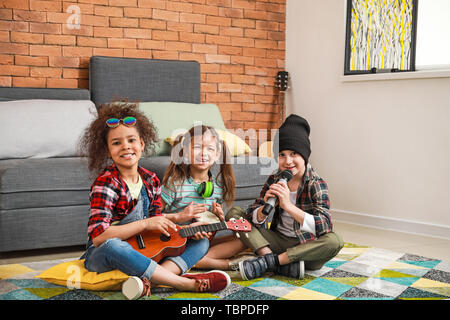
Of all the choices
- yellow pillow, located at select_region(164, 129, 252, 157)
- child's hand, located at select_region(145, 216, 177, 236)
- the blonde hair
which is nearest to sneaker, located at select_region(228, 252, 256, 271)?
the blonde hair

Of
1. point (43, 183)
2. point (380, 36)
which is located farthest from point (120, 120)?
point (380, 36)

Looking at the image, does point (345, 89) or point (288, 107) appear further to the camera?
point (288, 107)

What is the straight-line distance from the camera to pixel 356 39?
3625 mm

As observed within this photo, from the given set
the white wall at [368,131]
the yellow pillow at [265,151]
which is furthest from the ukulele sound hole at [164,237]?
the white wall at [368,131]

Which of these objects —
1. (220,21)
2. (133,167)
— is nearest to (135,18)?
(220,21)

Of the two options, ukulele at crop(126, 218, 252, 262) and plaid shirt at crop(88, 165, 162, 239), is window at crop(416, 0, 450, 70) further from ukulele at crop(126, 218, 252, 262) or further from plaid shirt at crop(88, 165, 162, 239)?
plaid shirt at crop(88, 165, 162, 239)

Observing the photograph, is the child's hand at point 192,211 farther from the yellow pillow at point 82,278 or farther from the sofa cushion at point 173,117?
the sofa cushion at point 173,117

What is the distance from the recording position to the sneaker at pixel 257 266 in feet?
6.73

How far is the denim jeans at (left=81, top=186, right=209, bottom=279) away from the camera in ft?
5.90

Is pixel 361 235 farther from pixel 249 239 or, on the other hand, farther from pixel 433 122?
pixel 249 239

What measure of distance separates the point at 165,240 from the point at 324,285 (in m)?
0.64

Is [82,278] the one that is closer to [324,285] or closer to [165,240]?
[165,240]

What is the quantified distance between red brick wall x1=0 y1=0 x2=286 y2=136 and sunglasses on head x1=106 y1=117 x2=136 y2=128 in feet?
5.04

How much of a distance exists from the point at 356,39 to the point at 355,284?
83.3 inches
